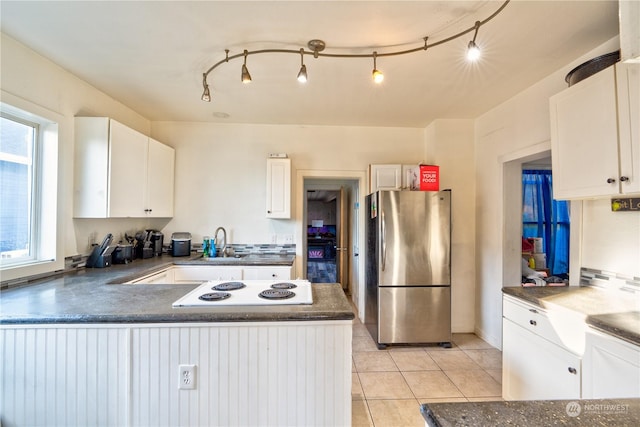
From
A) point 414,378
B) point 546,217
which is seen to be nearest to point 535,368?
point 414,378

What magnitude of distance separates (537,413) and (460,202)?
3003mm

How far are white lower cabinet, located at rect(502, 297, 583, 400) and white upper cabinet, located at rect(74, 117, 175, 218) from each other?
10.6 feet

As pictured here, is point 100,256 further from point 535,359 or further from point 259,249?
point 535,359

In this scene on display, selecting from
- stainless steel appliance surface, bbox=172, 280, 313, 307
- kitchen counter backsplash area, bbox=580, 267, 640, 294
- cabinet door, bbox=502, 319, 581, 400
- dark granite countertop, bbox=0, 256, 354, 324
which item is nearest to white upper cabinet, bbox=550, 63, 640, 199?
kitchen counter backsplash area, bbox=580, 267, 640, 294

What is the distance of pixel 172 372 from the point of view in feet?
4.60

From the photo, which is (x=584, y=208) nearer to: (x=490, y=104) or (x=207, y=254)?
(x=490, y=104)

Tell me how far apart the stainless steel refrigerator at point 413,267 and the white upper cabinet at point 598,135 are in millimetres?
1174

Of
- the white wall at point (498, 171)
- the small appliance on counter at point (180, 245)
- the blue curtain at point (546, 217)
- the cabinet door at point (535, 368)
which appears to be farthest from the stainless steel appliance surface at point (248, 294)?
the blue curtain at point (546, 217)

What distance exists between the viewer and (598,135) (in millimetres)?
1695

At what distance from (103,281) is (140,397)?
103cm

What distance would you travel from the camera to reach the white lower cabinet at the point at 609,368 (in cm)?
126

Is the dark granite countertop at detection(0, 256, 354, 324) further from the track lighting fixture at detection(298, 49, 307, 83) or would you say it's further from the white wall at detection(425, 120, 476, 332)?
the white wall at detection(425, 120, 476, 332)

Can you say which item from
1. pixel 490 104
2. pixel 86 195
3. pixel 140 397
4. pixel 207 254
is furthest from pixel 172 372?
pixel 490 104

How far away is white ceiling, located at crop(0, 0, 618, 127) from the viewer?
1636mm
